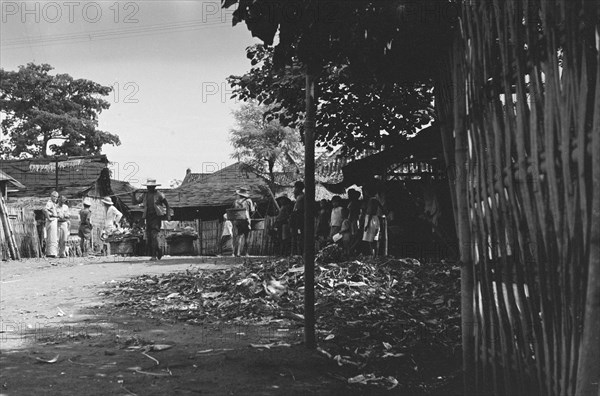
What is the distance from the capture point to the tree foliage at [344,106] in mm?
12398

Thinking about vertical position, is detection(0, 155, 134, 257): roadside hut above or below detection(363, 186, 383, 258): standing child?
above

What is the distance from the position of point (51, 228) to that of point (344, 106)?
10426 mm

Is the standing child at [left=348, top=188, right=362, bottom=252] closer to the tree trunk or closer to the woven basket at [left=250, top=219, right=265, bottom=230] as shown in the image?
the tree trunk

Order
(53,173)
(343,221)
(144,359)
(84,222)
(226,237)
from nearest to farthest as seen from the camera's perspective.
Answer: (144,359), (343,221), (84,222), (226,237), (53,173)

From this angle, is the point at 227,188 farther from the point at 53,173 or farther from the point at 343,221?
the point at 343,221

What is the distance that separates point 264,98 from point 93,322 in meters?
8.34

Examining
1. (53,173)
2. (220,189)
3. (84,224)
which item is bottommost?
(84,224)

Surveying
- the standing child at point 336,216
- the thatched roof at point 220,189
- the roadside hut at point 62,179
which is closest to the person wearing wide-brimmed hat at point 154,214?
the standing child at point 336,216

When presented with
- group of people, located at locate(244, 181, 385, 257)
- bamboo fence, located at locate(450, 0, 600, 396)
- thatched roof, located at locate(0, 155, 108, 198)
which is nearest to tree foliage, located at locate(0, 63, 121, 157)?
thatched roof, located at locate(0, 155, 108, 198)

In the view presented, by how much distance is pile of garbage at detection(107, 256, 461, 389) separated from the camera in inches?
205

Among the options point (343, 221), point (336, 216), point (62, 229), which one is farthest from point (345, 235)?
point (62, 229)

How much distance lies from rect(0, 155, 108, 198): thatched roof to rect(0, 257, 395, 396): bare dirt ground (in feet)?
98.5

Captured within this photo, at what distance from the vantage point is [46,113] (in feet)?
167

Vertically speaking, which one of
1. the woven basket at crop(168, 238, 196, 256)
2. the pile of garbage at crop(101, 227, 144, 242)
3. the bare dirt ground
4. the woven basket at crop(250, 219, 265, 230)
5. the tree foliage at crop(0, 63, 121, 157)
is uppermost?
the tree foliage at crop(0, 63, 121, 157)
